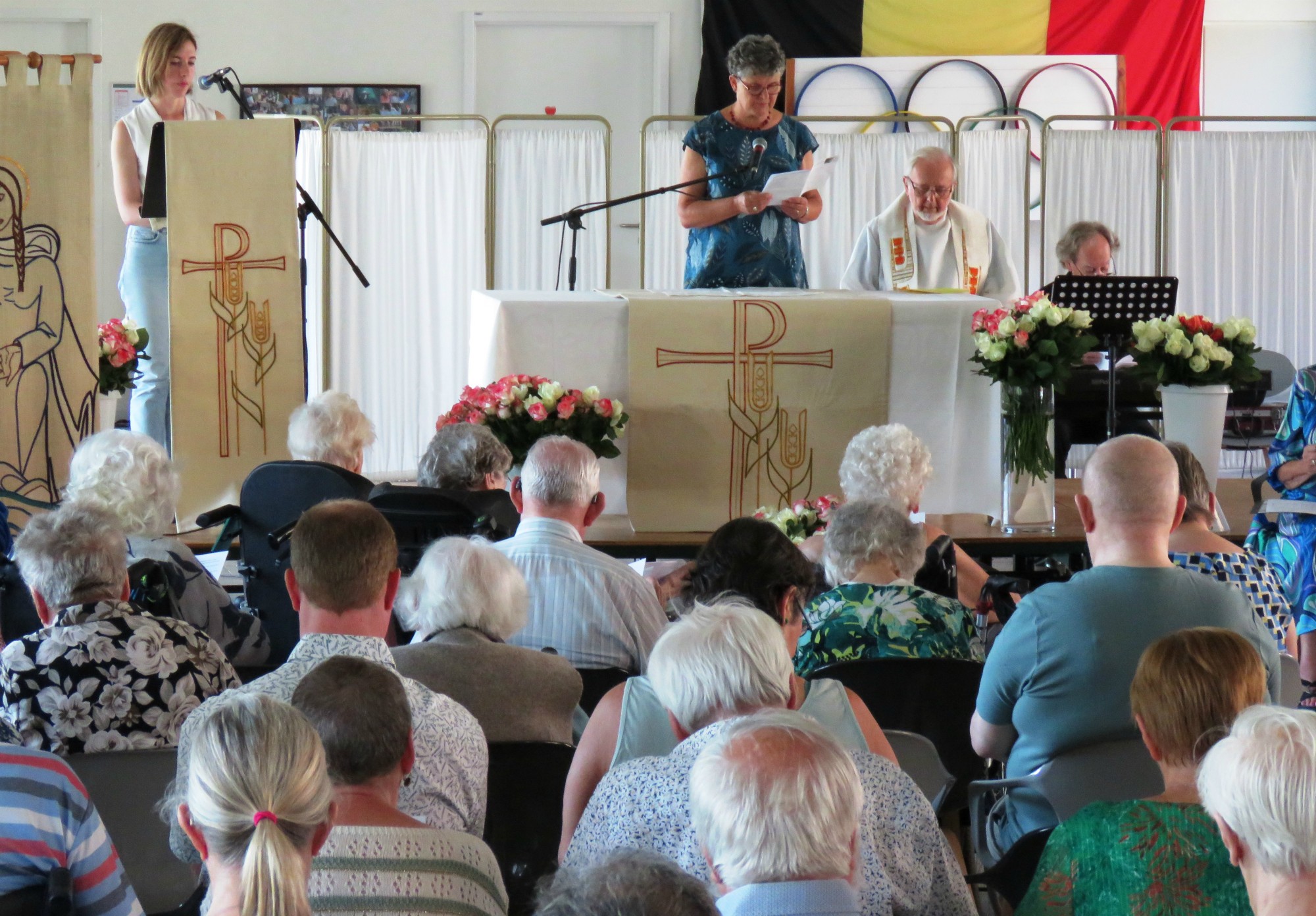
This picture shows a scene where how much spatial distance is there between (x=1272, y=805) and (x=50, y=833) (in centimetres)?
144

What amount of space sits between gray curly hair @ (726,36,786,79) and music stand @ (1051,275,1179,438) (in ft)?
4.35

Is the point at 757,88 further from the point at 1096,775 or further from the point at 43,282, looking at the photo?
the point at 1096,775

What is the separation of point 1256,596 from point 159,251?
407cm

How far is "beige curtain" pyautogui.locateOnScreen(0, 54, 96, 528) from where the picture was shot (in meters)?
4.65

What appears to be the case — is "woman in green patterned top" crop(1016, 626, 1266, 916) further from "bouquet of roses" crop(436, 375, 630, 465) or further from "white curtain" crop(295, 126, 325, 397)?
"white curtain" crop(295, 126, 325, 397)

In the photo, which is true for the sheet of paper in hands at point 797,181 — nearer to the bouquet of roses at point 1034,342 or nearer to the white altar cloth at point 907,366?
the white altar cloth at point 907,366

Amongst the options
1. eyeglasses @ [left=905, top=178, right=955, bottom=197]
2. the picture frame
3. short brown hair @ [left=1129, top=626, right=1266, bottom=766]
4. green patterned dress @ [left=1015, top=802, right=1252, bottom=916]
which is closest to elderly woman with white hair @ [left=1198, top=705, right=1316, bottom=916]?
green patterned dress @ [left=1015, top=802, right=1252, bottom=916]

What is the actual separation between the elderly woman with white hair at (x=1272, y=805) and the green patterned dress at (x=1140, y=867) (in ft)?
0.76

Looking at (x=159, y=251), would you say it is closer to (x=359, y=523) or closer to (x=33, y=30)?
(x=359, y=523)

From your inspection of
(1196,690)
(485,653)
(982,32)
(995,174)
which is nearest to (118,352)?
(485,653)

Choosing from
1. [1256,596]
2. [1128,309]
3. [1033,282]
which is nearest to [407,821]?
[1256,596]

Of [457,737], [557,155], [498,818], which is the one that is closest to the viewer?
[457,737]

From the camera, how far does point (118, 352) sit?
5113 mm

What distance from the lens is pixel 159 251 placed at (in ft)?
18.1
